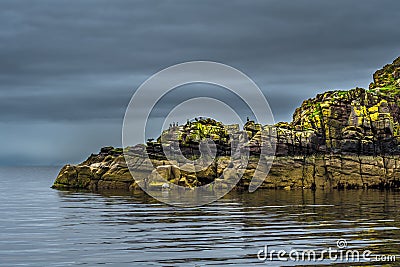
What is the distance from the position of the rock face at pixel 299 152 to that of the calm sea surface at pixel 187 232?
34243 millimetres

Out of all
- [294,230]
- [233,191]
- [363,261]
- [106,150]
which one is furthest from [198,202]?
[106,150]

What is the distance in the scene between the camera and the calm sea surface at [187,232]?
31.5m

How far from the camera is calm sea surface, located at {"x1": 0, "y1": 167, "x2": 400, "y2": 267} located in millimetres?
31453

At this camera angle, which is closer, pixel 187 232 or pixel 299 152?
pixel 187 232

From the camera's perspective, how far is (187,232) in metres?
41.5

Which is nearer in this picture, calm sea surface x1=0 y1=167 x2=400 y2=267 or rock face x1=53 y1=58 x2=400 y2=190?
calm sea surface x1=0 y1=167 x2=400 y2=267

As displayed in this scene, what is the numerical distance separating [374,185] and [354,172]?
3.86 m

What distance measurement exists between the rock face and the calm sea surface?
112 feet

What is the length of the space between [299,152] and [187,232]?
67.8 meters

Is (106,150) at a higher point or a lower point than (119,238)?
higher

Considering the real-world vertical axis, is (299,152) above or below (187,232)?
above

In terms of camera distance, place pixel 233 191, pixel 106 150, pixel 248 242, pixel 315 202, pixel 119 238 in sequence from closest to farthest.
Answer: pixel 248 242, pixel 119 238, pixel 315 202, pixel 233 191, pixel 106 150

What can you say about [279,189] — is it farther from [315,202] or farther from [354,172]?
[315,202]

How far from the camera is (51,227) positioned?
4628cm
